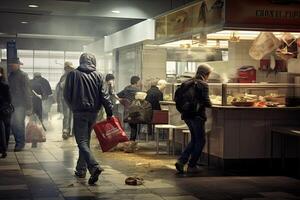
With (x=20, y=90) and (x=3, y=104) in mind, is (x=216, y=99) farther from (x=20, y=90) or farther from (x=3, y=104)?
(x=20, y=90)

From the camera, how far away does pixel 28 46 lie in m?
27.0

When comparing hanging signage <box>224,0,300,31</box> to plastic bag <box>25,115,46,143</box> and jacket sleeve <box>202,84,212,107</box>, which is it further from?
plastic bag <box>25,115,46,143</box>

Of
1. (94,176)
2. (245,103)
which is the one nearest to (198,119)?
(245,103)

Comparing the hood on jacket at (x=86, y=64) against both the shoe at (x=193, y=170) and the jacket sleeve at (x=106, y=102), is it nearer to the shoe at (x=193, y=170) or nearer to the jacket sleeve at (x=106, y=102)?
the jacket sleeve at (x=106, y=102)

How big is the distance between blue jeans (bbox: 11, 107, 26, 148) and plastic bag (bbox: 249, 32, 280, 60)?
4.64 metres

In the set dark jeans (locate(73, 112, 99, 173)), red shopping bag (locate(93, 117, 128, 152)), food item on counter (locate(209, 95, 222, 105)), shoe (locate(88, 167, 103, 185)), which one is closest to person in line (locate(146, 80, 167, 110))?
food item on counter (locate(209, 95, 222, 105))

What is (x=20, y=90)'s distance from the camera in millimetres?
10781

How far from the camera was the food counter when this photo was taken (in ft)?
28.8

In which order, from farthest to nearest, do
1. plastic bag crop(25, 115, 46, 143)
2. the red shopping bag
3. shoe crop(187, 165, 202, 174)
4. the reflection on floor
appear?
1. plastic bag crop(25, 115, 46, 143)
2. shoe crop(187, 165, 202, 174)
3. the red shopping bag
4. the reflection on floor

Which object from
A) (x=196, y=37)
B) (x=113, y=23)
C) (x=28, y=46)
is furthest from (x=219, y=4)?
(x=28, y=46)

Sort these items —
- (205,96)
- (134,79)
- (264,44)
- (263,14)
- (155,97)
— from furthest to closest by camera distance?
1. (134,79)
2. (155,97)
3. (264,44)
4. (263,14)
5. (205,96)

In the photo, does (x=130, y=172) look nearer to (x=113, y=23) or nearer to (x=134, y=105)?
(x=134, y=105)

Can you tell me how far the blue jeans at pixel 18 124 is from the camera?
1072 cm

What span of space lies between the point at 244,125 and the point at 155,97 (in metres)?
3.99
